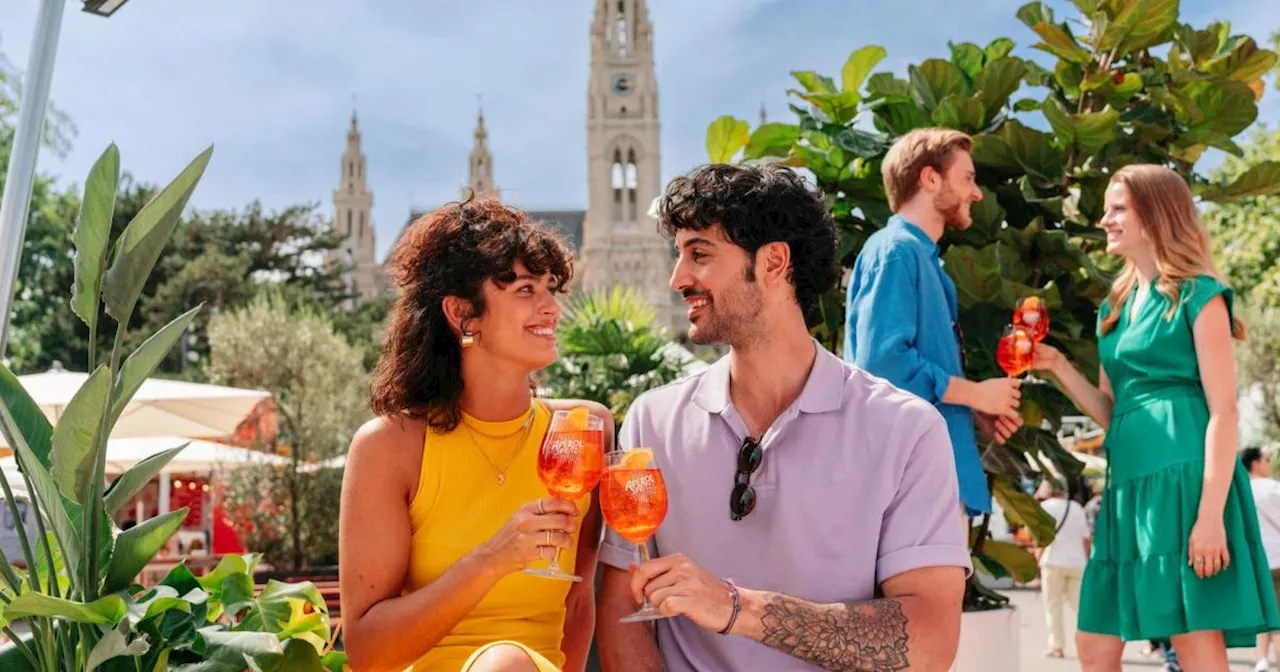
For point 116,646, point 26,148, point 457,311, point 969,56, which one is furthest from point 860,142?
point 116,646

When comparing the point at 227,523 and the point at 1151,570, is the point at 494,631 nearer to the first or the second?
the point at 1151,570

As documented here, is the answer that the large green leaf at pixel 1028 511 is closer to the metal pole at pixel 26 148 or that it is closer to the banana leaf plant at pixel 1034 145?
the banana leaf plant at pixel 1034 145

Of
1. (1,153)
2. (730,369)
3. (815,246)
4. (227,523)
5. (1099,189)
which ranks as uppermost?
(1,153)

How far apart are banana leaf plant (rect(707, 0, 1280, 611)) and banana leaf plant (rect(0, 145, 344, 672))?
267 cm

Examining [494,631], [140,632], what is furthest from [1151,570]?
[140,632]

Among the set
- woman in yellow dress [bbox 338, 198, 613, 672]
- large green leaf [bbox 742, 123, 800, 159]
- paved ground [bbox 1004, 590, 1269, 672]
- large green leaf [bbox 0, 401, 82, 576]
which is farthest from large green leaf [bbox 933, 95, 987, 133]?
paved ground [bbox 1004, 590, 1269, 672]

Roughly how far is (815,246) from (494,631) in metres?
1.00

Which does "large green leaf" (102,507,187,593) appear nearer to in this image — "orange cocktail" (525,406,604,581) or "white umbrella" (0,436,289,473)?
"orange cocktail" (525,406,604,581)


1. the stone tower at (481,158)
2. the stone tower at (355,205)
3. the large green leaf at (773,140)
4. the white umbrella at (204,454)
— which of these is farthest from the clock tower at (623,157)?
the large green leaf at (773,140)

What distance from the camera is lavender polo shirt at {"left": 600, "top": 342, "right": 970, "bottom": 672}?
205 cm

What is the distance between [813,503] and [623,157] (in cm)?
9349

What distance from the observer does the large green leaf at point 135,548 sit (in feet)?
6.40

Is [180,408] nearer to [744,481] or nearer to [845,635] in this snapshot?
[744,481]

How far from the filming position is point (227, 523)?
11695 millimetres
